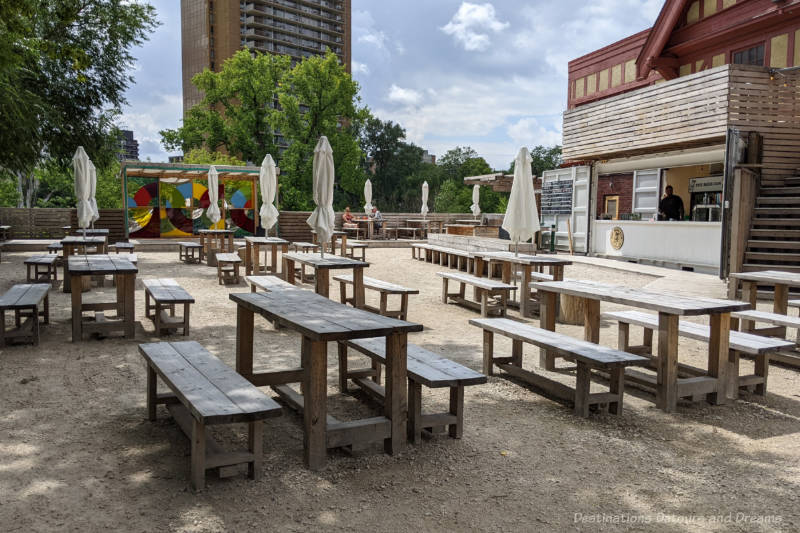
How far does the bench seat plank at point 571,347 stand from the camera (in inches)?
169

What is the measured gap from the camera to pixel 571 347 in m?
4.59

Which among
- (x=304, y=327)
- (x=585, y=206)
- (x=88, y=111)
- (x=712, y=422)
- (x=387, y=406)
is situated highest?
(x=88, y=111)

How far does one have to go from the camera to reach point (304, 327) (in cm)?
340

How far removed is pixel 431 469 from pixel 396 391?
484 mm

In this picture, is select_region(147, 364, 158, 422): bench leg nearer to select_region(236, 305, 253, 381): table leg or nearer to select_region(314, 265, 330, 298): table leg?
select_region(236, 305, 253, 381): table leg

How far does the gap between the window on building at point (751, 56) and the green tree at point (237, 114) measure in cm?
2946

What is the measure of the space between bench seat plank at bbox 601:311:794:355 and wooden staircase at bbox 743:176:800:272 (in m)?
5.54

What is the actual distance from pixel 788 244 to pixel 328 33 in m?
93.3

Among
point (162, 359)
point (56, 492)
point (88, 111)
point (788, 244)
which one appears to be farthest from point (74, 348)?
point (88, 111)

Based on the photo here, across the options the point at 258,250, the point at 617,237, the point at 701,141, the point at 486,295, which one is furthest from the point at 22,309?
the point at 617,237

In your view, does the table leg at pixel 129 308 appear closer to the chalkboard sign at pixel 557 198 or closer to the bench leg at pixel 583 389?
the bench leg at pixel 583 389

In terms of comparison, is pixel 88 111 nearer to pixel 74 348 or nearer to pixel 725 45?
pixel 74 348

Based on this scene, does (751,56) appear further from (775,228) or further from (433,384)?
(433,384)

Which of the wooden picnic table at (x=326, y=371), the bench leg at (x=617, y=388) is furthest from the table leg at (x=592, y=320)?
the wooden picnic table at (x=326, y=371)
